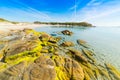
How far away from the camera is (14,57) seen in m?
12.6

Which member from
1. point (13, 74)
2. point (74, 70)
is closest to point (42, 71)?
point (13, 74)

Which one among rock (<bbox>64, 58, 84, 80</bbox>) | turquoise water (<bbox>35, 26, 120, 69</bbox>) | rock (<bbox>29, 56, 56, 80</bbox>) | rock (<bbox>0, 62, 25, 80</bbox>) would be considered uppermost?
rock (<bbox>0, 62, 25, 80</bbox>)

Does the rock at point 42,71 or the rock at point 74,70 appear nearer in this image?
the rock at point 42,71

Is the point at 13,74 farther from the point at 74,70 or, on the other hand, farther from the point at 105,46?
the point at 105,46

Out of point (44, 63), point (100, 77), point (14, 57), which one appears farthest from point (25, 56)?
point (100, 77)

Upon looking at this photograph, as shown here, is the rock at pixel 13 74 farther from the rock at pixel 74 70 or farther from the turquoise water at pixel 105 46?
the turquoise water at pixel 105 46

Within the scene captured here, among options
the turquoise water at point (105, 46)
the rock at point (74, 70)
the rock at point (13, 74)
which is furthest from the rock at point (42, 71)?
the turquoise water at point (105, 46)

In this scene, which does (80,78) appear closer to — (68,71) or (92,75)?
(68,71)

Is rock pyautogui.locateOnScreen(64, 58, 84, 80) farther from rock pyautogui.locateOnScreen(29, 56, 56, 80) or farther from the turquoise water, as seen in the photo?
the turquoise water

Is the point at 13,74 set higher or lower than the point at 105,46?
higher

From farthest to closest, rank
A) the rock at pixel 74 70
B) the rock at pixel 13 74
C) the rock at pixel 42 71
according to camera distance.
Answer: the rock at pixel 74 70
the rock at pixel 42 71
the rock at pixel 13 74

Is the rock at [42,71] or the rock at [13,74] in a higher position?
the rock at [13,74]

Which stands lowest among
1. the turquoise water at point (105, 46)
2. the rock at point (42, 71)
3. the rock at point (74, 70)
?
the turquoise water at point (105, 46)

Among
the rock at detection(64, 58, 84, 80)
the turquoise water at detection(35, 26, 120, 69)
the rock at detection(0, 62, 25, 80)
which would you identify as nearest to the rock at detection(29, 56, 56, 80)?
the rock at detection(0, 62, 25, 80)
